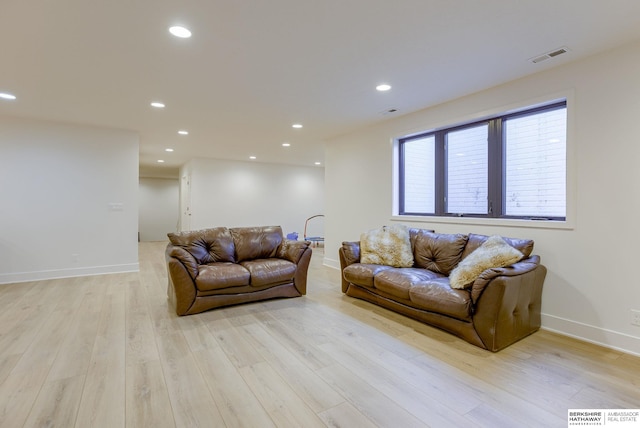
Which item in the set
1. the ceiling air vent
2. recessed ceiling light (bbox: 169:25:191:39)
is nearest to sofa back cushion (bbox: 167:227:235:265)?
recessed ceiling light (bbox: 169:25:191:39)

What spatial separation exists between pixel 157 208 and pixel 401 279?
34.3 ft

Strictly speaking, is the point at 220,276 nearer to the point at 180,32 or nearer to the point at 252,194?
the point at 180,32

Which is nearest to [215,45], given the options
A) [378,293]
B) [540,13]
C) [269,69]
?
[269,69]

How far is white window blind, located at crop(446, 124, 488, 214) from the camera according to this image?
145 inches

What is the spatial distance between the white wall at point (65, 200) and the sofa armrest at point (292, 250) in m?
3.00

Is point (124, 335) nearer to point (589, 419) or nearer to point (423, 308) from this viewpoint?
point (423, 308)

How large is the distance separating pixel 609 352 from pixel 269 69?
12.6ft

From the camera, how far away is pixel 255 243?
13.7 feet

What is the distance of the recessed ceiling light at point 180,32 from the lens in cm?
230

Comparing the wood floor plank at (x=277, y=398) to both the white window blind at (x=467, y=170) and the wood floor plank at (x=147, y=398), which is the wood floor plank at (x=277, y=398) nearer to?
the wood floor plank at (x=147, y=398)

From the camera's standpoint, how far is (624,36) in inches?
94.8

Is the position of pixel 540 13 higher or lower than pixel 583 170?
higher

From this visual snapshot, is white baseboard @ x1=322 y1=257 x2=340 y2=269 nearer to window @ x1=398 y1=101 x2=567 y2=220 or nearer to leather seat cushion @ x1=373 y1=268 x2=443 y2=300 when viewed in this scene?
window @ x1=398 y1=101 x2=567 y2=220

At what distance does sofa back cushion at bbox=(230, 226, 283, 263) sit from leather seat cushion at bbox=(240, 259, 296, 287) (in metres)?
0.15
